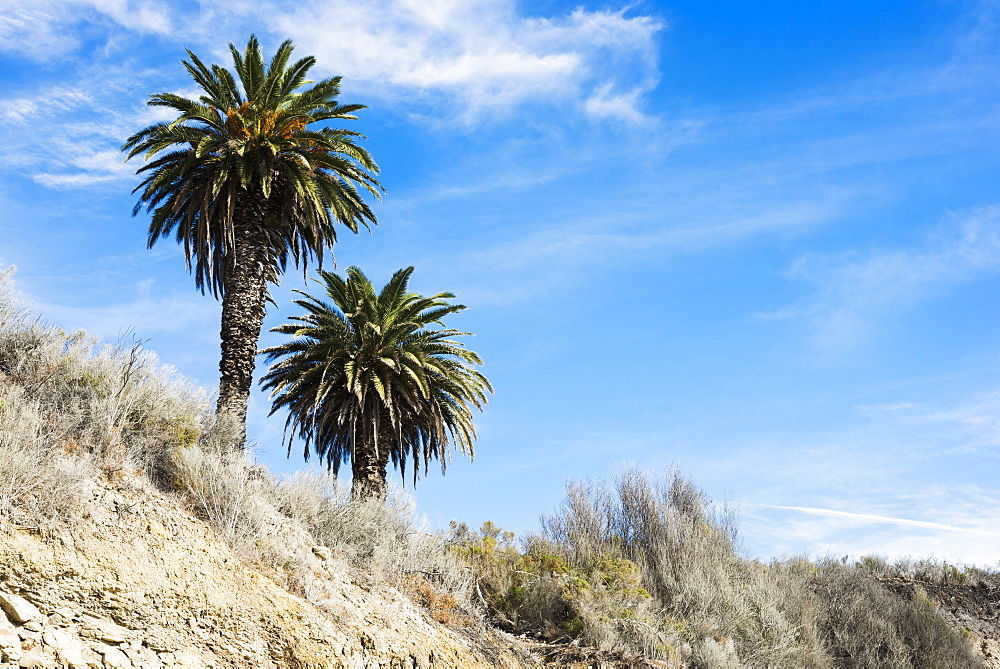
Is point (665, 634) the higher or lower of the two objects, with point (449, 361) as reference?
lower

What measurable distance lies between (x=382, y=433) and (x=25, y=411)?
454 inches

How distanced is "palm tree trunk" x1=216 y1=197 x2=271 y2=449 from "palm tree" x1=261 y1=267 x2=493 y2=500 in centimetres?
266

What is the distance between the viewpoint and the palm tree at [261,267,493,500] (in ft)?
66.1

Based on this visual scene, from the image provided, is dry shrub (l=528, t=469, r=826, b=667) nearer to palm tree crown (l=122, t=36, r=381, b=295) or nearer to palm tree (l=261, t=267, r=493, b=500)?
palm tree (l=261, t=267, r=493, b=500)

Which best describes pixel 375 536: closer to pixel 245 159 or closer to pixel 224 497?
pixel 224 497

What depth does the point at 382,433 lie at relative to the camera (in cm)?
2102

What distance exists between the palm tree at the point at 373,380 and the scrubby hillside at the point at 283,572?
314 centimetres

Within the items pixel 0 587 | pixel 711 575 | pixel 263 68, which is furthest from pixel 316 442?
pixel 0 587

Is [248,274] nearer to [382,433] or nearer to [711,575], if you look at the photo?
[382,433]

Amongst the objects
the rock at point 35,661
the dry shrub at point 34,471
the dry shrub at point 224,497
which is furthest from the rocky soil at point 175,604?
the dry shrub at point 224,497

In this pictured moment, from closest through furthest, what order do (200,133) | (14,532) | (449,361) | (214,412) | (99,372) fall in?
(14,532)
(99,372)
(214,412)
(200,133)
(449,361)

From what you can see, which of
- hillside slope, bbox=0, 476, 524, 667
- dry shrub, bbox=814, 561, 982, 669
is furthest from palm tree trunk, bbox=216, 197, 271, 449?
dry shrub, bbox=814, 561, 982, 669

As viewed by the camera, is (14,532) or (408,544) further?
(408,544)

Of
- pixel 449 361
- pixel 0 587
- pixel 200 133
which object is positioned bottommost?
pixel 0 587
